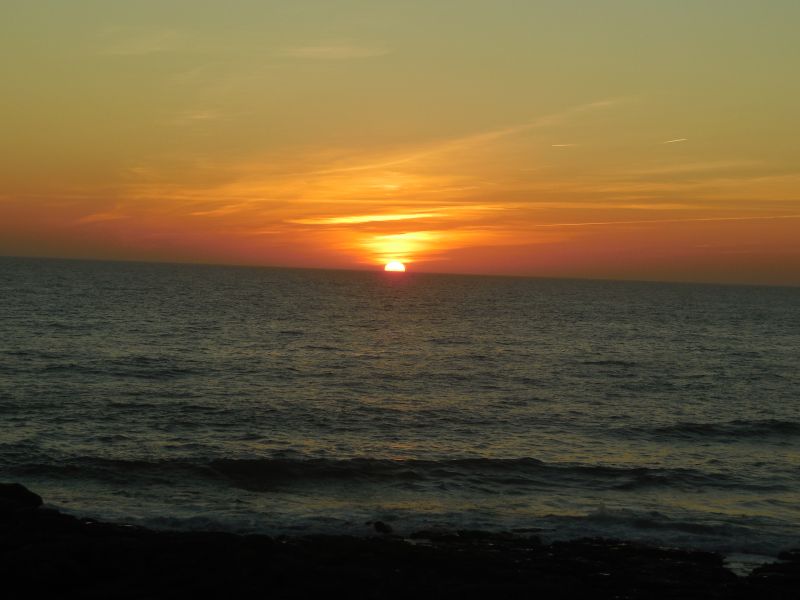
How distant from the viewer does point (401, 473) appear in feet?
78.5

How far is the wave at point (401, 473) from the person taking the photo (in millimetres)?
22766

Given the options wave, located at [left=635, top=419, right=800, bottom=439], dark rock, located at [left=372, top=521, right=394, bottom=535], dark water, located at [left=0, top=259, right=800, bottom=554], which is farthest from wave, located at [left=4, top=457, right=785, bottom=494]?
wave, located at [left=635, top=419, right=800, bottom=439]

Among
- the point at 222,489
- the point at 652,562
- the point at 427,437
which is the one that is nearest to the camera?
the point at 652,562

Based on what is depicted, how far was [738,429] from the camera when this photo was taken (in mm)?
32500

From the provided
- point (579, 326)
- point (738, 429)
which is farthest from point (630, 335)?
point (738, 429)

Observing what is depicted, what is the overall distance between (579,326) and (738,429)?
54.9 metres

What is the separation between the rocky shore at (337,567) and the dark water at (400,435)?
1.97 metres

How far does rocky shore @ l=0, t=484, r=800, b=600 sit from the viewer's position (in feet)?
44.7

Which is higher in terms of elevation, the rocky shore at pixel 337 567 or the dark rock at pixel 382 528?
the rocky shore at pixel 337 567

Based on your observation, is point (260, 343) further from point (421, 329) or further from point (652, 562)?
point (652, 562)

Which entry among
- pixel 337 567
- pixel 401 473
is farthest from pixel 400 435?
pixel 337 567

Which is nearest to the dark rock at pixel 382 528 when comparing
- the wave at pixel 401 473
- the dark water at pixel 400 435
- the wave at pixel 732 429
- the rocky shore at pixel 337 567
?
the dark water at pixel 400 435

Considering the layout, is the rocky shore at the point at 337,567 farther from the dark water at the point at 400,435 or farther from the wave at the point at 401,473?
the wave at the point at 401,473

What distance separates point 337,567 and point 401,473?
9.13 metres
